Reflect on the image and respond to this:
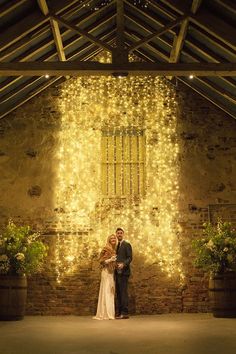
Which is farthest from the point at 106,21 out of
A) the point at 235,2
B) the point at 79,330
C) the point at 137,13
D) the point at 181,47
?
the point at 79,330

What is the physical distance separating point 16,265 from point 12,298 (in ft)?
1.79

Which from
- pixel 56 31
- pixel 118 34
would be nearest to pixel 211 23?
pixel 118 34

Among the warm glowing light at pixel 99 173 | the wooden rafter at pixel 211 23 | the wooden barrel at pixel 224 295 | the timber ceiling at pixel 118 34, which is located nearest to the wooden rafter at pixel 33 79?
the timber ceiling at pixel 118 34

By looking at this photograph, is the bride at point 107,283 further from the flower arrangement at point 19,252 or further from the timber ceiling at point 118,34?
the timber ceiling at point 118,34

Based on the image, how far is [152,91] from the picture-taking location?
9.69m

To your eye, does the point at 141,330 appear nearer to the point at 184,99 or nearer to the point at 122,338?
the point at 122,338

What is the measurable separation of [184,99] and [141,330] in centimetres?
480

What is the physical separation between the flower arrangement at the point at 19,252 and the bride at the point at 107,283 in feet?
3.54

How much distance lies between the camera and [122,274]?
27.6 ft

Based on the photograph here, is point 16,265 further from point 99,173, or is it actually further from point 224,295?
point 224,295

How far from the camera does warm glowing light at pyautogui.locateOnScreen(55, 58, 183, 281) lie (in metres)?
9.05

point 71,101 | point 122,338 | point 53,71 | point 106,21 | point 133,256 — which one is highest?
point 106,21

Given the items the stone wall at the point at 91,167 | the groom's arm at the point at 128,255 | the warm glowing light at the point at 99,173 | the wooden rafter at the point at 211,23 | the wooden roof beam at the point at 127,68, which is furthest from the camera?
the warm glowing light at the point at 99,173

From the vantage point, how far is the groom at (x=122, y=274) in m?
8.28
